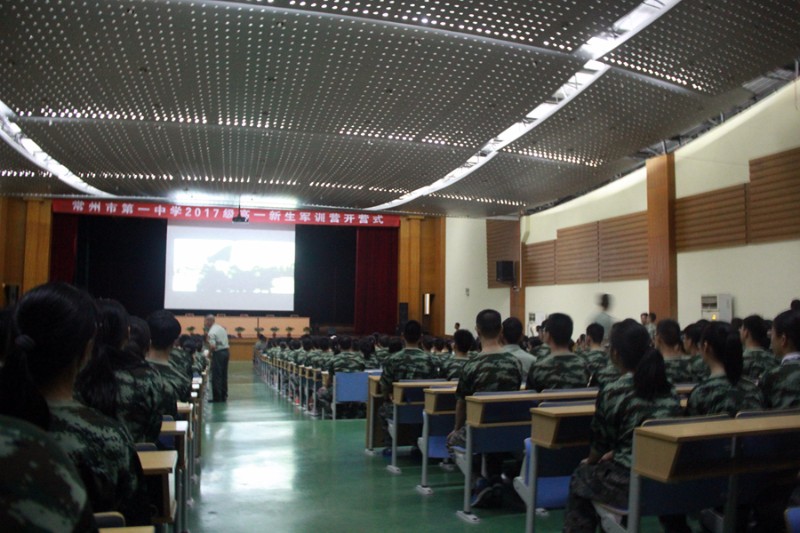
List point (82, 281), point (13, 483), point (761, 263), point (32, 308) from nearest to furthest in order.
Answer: point (13, 483), point (32, 308), point (761, 263), point (82, 281)

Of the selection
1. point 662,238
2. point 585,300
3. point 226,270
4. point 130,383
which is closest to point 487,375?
point 130,383

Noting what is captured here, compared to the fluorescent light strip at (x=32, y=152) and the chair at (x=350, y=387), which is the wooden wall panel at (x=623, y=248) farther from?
the fluorescent light strip at (x=32, y=152)

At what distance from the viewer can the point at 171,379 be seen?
404cm

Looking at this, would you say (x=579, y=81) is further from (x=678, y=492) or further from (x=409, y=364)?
(x=678, y=492)

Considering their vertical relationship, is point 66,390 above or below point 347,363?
above

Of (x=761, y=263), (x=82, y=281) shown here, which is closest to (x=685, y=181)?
(x=761, y=263)

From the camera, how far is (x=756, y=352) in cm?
442

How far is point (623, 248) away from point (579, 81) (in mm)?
5162

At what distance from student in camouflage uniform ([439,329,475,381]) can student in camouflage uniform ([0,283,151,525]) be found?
4.14m

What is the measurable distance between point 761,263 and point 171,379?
8.74m

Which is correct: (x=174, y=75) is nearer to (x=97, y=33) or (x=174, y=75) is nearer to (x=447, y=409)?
(x=97, y=33)

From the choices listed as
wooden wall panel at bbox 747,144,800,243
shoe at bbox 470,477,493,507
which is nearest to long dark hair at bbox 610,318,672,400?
shoe at bbox 470,477,493,507

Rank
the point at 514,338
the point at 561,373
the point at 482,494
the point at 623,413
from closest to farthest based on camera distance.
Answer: the point at 623,413 < the point at 482,494 < the point at 561,373 < the point at 514,338

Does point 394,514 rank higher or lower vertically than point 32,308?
lower
